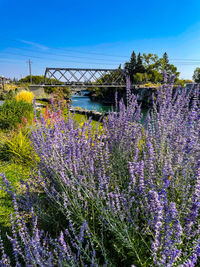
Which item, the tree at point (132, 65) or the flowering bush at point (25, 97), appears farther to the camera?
the tree at point (132, 65)

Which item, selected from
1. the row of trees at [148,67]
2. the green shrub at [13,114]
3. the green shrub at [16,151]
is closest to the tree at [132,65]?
the row of trees at [148,67]

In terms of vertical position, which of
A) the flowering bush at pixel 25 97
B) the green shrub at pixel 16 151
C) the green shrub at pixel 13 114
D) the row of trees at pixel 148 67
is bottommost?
the green shrub at pixel 16 151

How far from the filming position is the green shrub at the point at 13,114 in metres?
8.42

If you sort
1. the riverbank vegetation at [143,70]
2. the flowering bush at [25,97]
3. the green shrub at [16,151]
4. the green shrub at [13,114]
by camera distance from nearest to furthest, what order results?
the green shrub at [16,151] < the green shrub at [13,114] < the flowering bush at [25,97] < the riverbank vegetation at [143,70]

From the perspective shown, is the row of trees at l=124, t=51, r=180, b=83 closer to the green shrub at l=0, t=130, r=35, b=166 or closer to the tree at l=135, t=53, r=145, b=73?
the tree at l=135, t=53, r=145, b=73

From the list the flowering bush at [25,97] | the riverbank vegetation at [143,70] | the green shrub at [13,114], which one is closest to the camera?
the green shrub at [13,114]

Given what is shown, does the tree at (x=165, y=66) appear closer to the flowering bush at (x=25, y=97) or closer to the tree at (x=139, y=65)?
the tree at (x=139, y=65)

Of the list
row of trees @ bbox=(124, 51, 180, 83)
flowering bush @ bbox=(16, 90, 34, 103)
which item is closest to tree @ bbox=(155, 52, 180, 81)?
row of trees @ bbox=(124, 51, 180, 83)

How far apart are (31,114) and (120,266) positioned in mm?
8297

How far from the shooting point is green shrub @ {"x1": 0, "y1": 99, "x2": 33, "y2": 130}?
27.6 ft

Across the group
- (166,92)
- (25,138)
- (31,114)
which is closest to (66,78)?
(31,114)

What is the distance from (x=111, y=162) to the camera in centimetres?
277

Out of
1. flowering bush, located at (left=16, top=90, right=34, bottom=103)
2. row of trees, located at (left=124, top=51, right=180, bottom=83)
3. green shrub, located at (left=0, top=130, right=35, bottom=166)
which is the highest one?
row of trees, located at (left=124, top=51, right=180, bottom=83)

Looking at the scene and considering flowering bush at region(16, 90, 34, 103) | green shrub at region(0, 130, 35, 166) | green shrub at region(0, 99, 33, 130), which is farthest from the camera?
flowering bush at region(16, 90, 34, 103)
